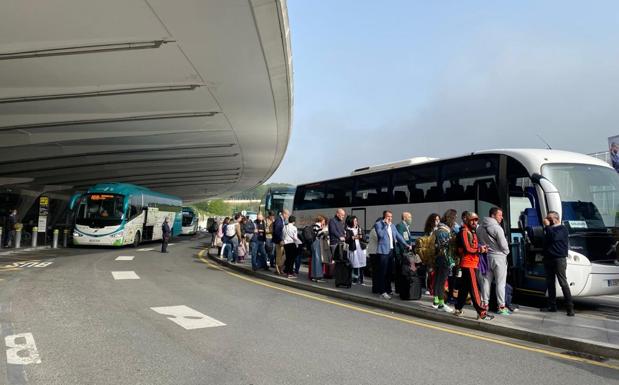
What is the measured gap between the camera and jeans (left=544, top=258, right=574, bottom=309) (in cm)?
758

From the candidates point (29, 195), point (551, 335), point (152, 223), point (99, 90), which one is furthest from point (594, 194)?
point (29, 195)

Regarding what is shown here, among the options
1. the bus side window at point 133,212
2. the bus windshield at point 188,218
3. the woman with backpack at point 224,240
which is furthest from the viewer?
the bus windshield at point 188,218

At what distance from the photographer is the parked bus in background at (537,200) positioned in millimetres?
8258

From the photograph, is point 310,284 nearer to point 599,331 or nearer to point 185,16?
point 599,331

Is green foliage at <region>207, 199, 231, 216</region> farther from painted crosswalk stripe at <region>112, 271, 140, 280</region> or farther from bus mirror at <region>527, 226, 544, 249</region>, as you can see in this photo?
bus mirror at <region>527, 226, 544, 249</region>

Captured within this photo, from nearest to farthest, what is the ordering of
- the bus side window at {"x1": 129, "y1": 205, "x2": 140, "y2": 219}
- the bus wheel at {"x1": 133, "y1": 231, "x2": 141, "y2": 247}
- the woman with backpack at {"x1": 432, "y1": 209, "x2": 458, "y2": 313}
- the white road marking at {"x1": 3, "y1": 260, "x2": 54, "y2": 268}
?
the woman with backpack at {"x1": 432, "y1": 209, "x2": 458, "y2": 313} → the white road marking at {"x1": 3, "y1": 260, "x2": 54, "y2": 268} → the bus side window at {"x1": 129, "y1": 205, "x2": 140, "y2": 219} → the bus wheel at {"x1": 133, "y1": 231, "x2": 141, "y2": 247}

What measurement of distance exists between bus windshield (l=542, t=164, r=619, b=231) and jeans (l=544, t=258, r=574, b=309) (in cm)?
121

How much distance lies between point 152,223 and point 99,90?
40.2 ft

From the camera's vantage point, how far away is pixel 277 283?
11.7 m

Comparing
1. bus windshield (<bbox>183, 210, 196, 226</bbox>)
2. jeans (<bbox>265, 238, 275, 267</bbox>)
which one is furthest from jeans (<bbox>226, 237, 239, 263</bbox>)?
bus windshield (<bbox>183, 210, 196, 226</bbox>)

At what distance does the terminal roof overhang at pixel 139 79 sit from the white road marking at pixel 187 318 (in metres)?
8.81

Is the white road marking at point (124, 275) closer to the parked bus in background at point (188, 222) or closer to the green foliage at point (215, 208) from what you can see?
the parked bus in background at point (188, 222)

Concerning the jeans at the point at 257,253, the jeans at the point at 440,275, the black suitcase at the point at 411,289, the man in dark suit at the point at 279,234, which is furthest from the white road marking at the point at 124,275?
the jeans at the point at 440,275

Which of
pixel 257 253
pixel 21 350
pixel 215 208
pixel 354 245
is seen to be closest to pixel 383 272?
pixel 354 245
